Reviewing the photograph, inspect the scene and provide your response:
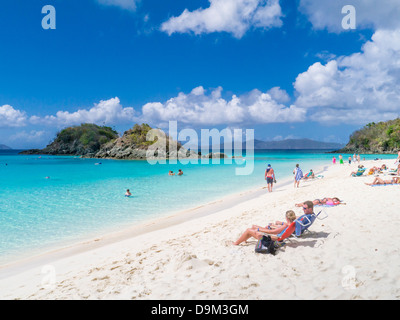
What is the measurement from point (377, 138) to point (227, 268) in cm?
13473

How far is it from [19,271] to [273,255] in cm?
675

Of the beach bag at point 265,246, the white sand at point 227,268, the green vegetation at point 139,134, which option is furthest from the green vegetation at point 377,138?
the beach bag at point 265,246

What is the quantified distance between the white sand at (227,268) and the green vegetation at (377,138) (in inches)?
4540

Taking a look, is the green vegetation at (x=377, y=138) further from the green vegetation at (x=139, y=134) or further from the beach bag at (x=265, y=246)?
the beach bag at (x=265, y=246)

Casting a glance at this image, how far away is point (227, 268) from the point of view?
5414 mm

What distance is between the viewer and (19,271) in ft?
22.7

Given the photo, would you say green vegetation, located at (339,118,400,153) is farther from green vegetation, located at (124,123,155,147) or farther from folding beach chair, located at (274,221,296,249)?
folding beach chair, located at (274,221,296,249)

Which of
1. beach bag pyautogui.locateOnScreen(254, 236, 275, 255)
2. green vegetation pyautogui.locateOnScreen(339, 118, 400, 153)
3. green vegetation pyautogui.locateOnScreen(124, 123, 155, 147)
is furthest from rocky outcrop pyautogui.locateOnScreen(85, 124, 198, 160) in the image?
green vegetation pyautogui.locateOnScreen(339, 118, 400, 153)

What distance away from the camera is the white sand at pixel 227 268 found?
4504 mm

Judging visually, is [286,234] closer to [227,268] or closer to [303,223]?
[303,223]

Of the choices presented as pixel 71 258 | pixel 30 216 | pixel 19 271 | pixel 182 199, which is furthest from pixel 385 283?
pixel 30 216

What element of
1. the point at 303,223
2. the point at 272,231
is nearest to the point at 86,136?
the point at 272,231

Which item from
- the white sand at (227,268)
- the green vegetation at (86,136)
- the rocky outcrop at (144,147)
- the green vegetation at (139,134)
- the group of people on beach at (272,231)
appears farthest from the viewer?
the green vegetation at (86,136)
